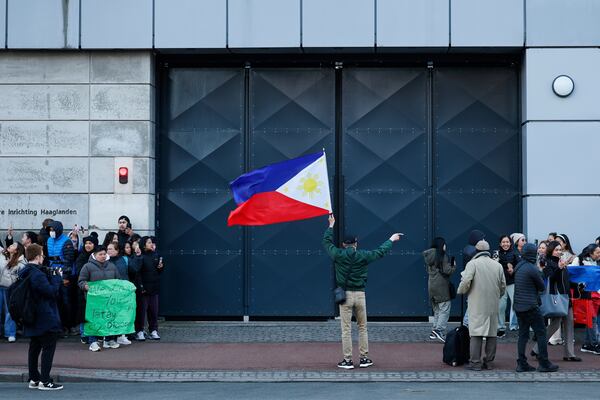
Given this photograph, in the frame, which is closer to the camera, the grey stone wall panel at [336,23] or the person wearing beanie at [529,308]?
the person wearing beanie at [529,308]

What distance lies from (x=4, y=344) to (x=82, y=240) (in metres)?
2.70

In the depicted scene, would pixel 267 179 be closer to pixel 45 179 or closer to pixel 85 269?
pixel 85 269

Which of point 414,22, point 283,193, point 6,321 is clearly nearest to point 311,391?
point 283,193

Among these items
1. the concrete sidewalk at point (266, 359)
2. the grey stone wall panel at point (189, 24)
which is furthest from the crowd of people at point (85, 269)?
the grey stone wall panel at point (189, 24)

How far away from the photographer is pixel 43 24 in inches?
776

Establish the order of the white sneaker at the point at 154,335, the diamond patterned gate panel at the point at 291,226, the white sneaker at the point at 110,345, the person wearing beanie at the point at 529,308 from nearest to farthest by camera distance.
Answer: the person wearing beanie at the point at 529,308 → the white sneaker at the point at 110,345 → the white sneaker at the point at 154,335 → the diamond patterned gate panel at the point at 291,226

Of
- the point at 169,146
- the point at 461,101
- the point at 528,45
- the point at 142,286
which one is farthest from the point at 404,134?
the point at 142,286

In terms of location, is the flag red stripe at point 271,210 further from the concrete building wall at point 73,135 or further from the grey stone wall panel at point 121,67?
the grey stone wall panel at point 121,67

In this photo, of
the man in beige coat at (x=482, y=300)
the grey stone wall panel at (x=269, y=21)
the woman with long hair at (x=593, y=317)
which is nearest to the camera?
the man in beige coat at (x=482, y=300)

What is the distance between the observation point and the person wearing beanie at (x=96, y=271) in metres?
16.7

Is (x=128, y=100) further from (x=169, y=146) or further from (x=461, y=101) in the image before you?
(x=461, y=101)

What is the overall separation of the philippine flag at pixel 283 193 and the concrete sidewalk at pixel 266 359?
220 cm

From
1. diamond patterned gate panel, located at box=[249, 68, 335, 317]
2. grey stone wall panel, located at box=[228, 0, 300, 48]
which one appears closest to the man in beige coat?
diamond patterned gate panel, located at box=[249, 68, 335, 317]

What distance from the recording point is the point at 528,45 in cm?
1944
